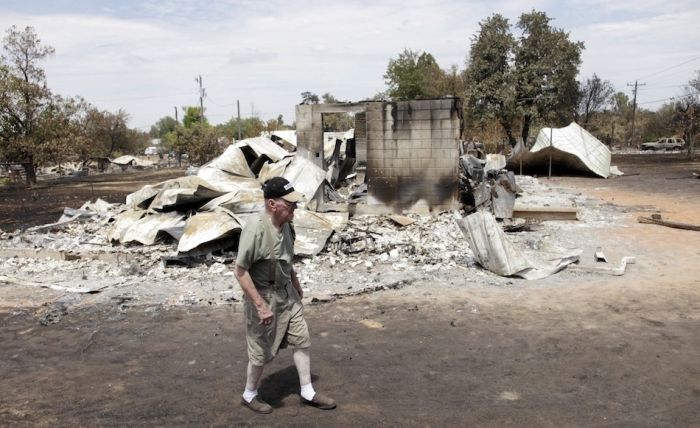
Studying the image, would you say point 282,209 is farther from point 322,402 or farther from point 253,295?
point 322,402

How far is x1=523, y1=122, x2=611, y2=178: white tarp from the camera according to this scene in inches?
819

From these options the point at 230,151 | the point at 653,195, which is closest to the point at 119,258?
the point at 230,151

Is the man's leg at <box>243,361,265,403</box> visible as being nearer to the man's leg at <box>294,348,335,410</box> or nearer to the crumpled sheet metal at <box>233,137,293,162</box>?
the man's leg at <box>294,348,335,410</box>

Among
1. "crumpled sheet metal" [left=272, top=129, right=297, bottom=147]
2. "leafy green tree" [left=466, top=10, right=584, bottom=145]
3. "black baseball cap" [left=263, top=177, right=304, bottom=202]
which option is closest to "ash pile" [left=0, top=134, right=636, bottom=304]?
"black baseball cap" [left=263, top=177, right=304, bottom=202]

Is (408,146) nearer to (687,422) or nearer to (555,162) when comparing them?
(687,422)

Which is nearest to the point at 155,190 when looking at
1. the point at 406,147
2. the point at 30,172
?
the point at 406,147

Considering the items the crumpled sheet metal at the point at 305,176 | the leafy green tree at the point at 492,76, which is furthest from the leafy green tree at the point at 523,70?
the crumpled sheet metal at the point at 305,176

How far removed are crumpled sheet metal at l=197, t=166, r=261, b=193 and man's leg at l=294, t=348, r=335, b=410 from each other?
23.8 ft

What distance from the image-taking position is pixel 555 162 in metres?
21.9

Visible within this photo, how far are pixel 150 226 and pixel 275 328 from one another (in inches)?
249

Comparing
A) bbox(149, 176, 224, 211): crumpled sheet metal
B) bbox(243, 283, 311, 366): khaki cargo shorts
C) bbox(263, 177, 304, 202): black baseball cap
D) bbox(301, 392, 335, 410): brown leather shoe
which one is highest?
bbox(263, 177, 304, 202): black baseball cap

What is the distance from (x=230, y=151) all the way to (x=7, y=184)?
798 inches

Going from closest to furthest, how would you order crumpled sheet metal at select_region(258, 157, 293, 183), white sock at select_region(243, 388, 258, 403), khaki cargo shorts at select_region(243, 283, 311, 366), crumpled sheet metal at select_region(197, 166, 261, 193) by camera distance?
khaki cargo shorts at select_region(243, 283, 311, 366) < white sock at select_region(243, 388, 258, 403) < crumpled sheet metal at select_region(197, 166, 261, 193) < crumpled sheet metal at select_region(258, 157, 293, 183)

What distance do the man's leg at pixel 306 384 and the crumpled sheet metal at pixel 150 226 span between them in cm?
602
